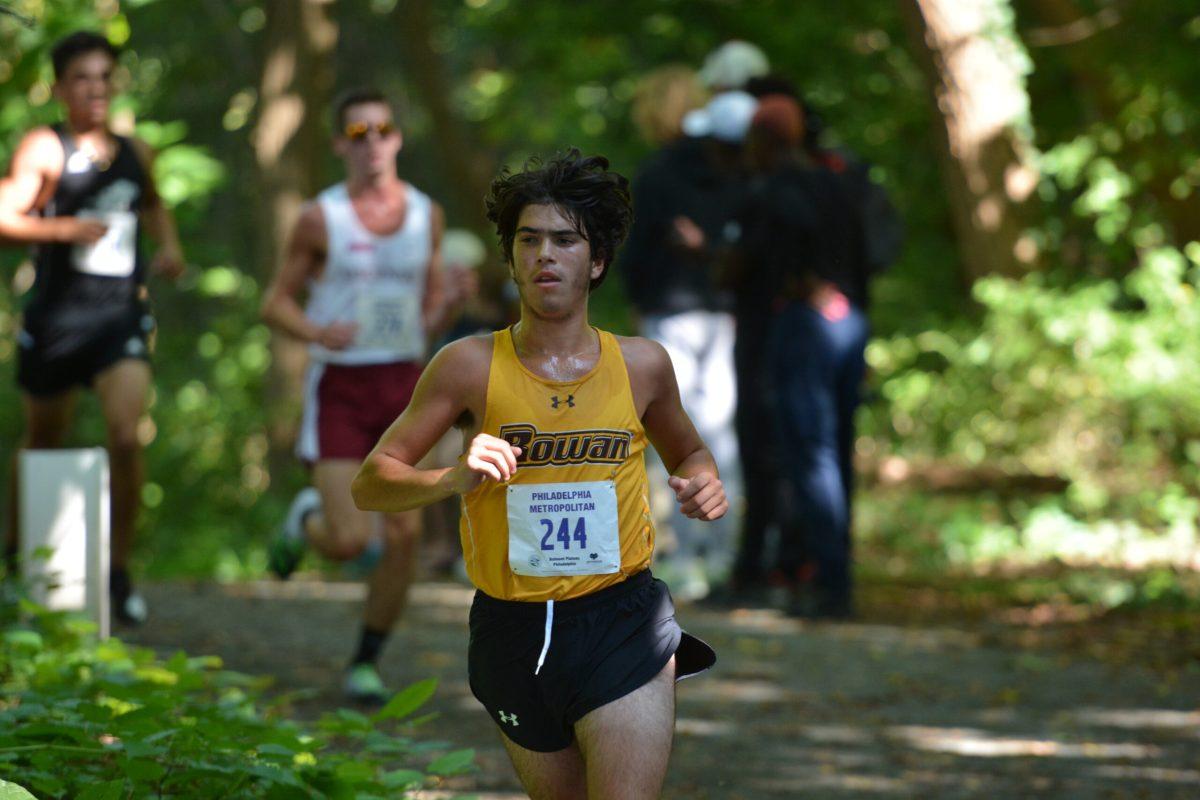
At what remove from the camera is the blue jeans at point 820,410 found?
9609 millimetres

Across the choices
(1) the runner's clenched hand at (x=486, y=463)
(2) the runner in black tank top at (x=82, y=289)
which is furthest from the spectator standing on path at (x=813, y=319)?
(1) the runner's clenched hand at (x=486, y=463)

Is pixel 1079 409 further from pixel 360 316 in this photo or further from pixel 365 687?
pixel 365 687

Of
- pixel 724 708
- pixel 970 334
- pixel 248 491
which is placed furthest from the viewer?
pixel 248 491

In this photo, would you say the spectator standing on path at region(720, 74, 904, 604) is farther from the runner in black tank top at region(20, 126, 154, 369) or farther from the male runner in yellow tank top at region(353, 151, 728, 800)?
the male runner in yellow tank top at region(353, 151, 728, 800)

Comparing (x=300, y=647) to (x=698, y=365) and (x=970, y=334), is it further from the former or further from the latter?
(x=970, y=334)

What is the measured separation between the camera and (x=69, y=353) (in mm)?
8164

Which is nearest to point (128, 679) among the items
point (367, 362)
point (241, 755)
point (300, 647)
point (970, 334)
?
point (241, 755)

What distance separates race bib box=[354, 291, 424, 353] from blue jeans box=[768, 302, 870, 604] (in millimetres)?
2631

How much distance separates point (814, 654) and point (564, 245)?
4.98m

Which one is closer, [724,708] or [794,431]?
[724,708]

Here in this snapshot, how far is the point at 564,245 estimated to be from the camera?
4113mm

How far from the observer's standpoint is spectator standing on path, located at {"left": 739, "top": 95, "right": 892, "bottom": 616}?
9.54 m

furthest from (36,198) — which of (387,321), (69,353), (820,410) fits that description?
(820,410)

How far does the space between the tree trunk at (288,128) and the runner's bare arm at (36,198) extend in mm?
7414
